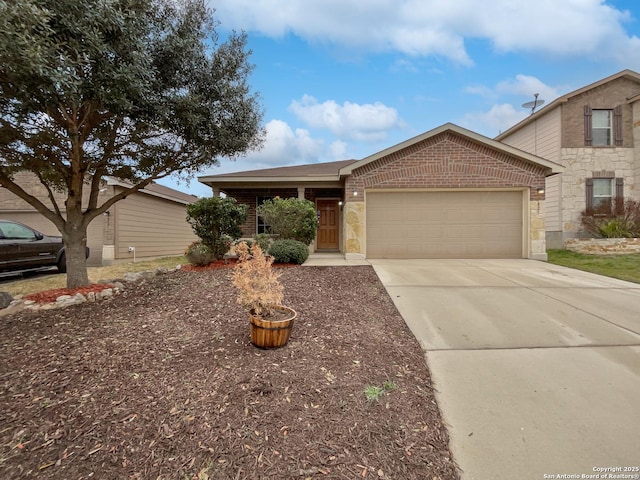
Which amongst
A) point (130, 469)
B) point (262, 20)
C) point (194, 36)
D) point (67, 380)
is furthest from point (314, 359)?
point (262, 20)

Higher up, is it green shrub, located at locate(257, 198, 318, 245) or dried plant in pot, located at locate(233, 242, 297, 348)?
green shrub, located at locate(257, 198, 318, 245)

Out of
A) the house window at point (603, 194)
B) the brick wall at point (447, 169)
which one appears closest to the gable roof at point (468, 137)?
the brick wall at point (447, 169)

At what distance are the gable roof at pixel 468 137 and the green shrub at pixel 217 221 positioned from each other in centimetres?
380

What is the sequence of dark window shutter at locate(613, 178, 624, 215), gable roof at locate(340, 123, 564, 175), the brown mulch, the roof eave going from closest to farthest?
the brown mulch, gable roof at locate(340, 123, 564, 175), the roof eave, dark window shutter at locate(613, 178, 624, 215)

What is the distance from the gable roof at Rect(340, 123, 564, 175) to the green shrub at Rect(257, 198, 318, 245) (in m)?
1.96

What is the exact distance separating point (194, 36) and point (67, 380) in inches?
208

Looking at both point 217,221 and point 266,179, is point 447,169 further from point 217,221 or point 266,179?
point 217,221

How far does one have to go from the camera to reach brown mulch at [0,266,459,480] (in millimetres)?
2027

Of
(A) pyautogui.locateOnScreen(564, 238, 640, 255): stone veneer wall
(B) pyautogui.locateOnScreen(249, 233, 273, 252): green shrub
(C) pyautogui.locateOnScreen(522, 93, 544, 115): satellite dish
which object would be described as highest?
(C) pyautogui.locateOnScreen(522, 93, 544, 115): satellite dish

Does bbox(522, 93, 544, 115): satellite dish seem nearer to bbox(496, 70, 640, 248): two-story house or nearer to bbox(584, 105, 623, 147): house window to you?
bbox(496, 70, 640, 248): two-story house

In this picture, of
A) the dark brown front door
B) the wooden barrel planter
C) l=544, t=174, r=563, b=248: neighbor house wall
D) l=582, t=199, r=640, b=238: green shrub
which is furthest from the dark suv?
l=582, t=199, r=640, b=238: green shrub

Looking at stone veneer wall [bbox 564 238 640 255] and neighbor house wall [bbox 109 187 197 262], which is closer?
stone veneer wall [bbox 564 238 640 255]

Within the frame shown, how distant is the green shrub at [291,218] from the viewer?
917 centimetres

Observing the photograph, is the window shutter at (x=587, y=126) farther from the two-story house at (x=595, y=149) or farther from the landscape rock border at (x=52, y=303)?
the landscape rock border at (x=52, y=303)
